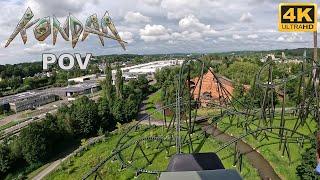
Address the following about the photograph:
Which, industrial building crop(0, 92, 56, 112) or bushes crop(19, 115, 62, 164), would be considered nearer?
bushes crop(19, 115, 62, 164)

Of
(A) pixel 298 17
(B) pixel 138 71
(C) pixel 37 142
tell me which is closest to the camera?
(A) pixel 298 17

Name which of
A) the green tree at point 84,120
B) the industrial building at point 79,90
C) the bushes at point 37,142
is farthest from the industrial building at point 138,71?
the bushes at point 37,142

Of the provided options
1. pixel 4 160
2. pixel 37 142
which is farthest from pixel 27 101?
pixel 4 160

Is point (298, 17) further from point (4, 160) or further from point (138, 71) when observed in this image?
point (138, 71)

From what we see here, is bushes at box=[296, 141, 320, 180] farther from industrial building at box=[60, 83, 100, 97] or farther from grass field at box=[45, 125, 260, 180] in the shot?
industrial building at box=[60, 83, 100, 97]

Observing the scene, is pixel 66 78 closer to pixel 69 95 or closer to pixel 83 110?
pixel 69 95

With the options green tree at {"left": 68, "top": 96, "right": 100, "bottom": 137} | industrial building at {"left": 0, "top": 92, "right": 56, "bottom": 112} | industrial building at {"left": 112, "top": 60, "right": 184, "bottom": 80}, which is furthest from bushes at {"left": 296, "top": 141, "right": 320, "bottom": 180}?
industrial building at {"left": 112, "top": 60, "right": 184, "bottom": 80}
